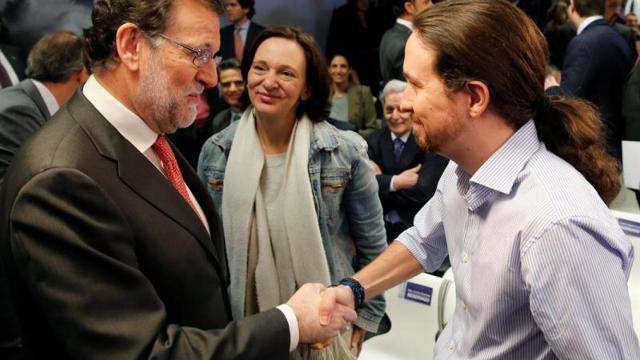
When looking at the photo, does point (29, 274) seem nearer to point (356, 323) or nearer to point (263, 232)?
point (263, 232)

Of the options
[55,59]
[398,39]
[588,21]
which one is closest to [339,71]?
[398,39]

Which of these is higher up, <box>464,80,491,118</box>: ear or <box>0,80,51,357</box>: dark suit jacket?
<box>464,80,491,118</box>: ear

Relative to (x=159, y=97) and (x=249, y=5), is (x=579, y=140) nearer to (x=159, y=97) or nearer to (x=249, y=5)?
(x=159, y=97)

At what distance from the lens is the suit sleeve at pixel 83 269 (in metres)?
1.20

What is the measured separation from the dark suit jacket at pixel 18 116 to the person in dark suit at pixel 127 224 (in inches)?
51.8

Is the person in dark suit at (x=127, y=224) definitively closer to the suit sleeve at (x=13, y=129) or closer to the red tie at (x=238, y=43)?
the suit sleeve at (x=13, y=129)

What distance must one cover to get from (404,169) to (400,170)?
0.09ft

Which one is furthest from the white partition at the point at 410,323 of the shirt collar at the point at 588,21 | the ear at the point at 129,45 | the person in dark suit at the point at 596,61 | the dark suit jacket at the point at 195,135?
the shirt collar at the point at 588,21

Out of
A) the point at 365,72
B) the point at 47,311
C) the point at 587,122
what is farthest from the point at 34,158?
the point at 365,72

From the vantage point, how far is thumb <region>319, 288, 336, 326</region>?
1.64 metres

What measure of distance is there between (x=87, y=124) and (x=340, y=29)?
604cm

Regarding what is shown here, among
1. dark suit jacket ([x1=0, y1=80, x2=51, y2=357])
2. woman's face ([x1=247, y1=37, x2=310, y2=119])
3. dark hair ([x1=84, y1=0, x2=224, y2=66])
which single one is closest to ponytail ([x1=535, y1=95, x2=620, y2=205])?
dark hair ([x1=84, y1=0, x2=224, y2=66])

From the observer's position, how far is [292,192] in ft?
7.88

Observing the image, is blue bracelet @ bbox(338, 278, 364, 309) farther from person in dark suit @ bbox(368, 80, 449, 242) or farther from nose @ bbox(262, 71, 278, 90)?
person in dark suit @ bbox(368, 80, 449, 242)
